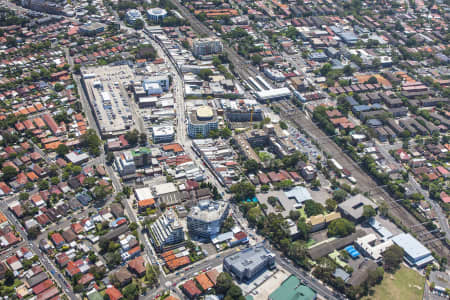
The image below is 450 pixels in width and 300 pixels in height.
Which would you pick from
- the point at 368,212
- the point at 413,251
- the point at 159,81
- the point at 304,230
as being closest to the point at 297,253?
the point at 304,230

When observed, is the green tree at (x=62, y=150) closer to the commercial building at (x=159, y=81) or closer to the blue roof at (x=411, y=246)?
the commercial building at (x=159, y=81)

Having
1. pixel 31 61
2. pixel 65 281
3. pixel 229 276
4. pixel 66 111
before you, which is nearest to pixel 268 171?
pixel 229 276

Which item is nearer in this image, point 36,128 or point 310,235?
point 310,235

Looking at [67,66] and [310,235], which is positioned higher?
[67,66]

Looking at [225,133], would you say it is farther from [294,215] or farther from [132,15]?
[132,15]

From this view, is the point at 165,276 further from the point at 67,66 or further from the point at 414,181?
the point at 67,66

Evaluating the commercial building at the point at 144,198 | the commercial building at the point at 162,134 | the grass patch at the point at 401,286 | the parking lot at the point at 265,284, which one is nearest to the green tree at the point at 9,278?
the commercial building at the point at 144,198
